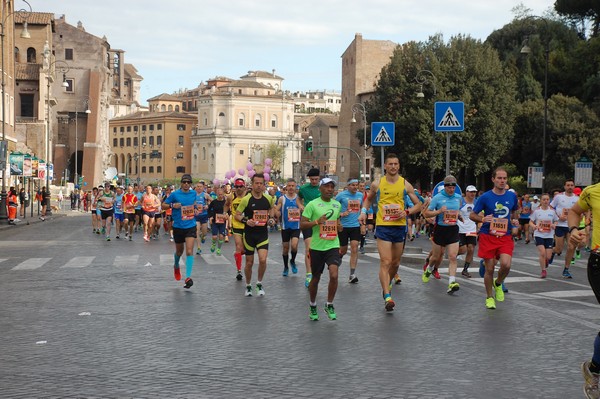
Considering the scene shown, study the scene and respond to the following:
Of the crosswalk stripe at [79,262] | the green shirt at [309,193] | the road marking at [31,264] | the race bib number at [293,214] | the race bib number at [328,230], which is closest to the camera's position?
the race bib number at [328,230]

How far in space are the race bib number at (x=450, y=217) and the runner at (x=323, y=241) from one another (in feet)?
12.7

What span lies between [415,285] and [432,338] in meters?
5.92

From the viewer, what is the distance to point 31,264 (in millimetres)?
20078

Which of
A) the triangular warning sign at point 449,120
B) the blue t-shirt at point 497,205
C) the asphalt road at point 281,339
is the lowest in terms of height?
the asphalt road at point 281,339

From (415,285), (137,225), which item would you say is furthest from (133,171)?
(415,285)

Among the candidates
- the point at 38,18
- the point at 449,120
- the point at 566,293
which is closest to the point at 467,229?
the point at 566,293

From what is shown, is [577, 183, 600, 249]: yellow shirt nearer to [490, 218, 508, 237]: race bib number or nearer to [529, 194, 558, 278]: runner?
[490, 218, 508, 237]: race bib number

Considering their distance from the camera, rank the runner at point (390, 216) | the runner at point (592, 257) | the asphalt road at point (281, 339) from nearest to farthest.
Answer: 1. the runner at point (592, 257)
2. the asphalt road at point (281, 339)
3. the runner at point (390, 216)

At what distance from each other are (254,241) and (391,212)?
2.66 m

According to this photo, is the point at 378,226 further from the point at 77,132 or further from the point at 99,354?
the point at 77,132

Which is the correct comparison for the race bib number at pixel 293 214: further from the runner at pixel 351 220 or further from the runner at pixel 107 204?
the runner at pixel 107 204

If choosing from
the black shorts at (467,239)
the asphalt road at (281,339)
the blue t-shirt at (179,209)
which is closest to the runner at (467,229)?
the black shorts at (467,239)

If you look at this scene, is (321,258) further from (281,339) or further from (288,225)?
(288,225)

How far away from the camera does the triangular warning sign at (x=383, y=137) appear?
77.3 ft
